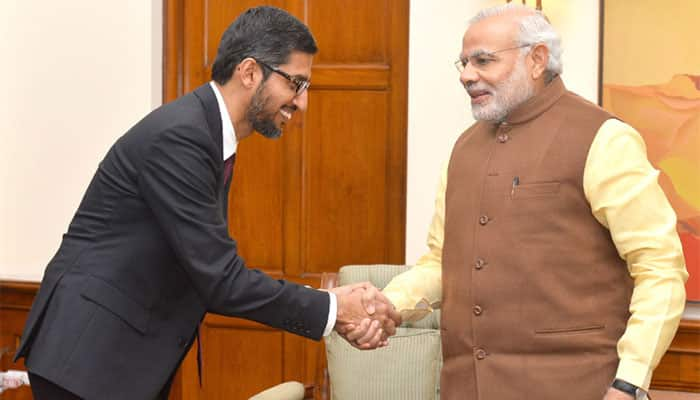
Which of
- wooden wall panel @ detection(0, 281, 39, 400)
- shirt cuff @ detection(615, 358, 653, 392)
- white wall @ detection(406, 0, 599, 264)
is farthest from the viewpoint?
wooden wall panel @ detection(0, 281, 39, 400)

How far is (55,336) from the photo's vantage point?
93.6 inches

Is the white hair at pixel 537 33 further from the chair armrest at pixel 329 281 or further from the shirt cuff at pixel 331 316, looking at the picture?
the chair armrest at pixel 329 281

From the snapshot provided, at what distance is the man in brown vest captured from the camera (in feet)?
7.34

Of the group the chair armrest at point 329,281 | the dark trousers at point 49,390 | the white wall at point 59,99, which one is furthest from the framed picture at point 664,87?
the dark trousers at point 49,390

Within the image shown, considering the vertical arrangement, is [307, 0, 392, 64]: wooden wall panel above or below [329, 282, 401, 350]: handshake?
above

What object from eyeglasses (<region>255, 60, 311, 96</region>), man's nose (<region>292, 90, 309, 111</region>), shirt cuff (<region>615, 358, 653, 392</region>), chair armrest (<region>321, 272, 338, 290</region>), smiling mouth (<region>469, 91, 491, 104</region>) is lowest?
chair armrest (<region>321, 272, 338, 290</region>)

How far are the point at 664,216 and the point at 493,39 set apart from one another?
0.61 metres

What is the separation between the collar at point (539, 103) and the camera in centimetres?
246

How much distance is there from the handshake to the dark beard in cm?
55

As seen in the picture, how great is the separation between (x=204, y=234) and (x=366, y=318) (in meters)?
0.61

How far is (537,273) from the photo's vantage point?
7.61 ft

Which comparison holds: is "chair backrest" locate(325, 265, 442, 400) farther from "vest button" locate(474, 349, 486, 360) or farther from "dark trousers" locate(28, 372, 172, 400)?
"dark trousers" locate(28, 372, 172, 400)

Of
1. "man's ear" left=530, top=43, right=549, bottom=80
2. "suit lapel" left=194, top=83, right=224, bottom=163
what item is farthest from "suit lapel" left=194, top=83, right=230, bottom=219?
"man's ear" left=530, top=43, right=549, bottom=80

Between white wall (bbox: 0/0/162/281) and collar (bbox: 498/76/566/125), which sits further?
white wall (bbox: 0/0/162/281)
